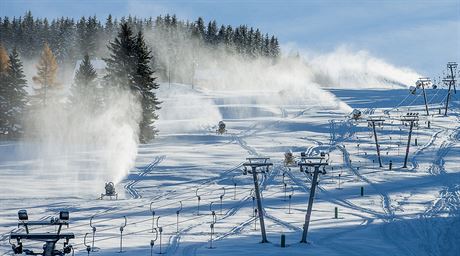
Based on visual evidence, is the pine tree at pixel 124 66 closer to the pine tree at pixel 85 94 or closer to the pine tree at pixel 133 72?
the pine tree at pixel 133 72

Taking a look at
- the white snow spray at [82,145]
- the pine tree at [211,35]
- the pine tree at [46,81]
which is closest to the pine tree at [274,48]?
the pine tree at [211,35]

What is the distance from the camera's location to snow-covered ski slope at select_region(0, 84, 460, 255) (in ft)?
84.0

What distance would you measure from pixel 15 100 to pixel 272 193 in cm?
3905

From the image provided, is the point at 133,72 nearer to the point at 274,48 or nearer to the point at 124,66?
the point at 124,66

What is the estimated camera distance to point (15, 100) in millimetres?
67000

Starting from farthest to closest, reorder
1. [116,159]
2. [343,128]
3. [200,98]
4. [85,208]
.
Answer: [200,98] < [343,128] < [116,159] < [85,208]

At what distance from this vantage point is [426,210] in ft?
107

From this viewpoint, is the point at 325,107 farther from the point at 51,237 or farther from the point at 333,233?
the point at 51,237

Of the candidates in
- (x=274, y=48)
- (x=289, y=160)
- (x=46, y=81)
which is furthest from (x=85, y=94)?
(x=274, y=48)

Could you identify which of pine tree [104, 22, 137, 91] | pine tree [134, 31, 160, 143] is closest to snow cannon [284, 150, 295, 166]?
pine tree [134, 31, 160, 143]

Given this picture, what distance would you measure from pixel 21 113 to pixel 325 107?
40.9m

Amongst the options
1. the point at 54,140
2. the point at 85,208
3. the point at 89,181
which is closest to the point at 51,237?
the point at 85,208

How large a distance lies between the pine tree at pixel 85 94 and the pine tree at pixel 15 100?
18.3ft

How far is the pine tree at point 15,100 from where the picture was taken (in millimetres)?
66250
